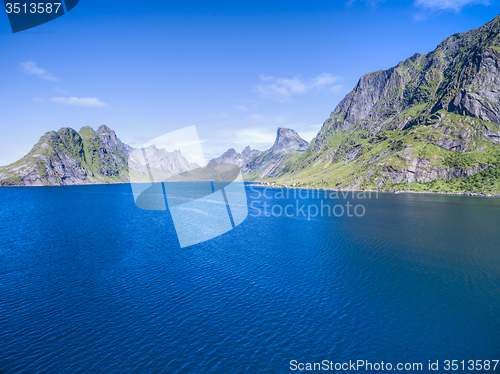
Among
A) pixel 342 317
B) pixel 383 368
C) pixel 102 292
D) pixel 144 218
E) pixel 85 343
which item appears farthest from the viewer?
pixel 144 218

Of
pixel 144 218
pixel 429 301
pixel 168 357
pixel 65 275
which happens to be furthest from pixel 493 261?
pixel 144 218

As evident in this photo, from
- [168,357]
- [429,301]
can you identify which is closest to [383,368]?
[429,301]

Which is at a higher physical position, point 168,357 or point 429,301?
point 168,357

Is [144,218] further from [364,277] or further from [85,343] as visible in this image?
[364,277]

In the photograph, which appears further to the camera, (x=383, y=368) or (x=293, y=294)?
(x=293, y=294)

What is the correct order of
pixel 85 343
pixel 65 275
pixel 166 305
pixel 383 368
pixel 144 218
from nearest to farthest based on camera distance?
1. pixel 383 368
2. pixel 85 343
3. pixel 166 305
4. pixel 65 275
5. pixel 144 218

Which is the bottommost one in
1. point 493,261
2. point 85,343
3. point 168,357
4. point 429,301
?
point 493,261

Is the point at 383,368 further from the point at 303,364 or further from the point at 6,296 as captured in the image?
the point at 6,296
